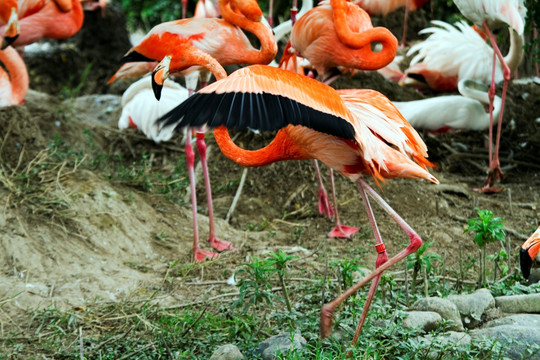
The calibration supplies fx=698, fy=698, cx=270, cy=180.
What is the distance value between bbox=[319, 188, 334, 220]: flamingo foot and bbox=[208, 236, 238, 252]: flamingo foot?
2.95 ft

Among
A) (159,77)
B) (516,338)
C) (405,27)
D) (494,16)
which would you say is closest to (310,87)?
(159,77)

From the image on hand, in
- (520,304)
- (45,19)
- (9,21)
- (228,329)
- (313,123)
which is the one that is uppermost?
(313,123)

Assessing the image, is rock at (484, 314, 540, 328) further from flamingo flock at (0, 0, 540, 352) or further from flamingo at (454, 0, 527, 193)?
flamingo at (454, 0, 527, 193)

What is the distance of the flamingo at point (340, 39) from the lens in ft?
16.9

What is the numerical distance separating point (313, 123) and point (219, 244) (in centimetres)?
227

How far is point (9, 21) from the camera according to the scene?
18.4ft

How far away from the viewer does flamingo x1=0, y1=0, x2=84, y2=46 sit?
22.3 feet

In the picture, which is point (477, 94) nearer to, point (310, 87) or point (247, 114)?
point (310, 87)

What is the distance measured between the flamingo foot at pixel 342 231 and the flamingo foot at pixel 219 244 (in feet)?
2.51

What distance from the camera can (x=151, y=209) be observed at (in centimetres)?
526

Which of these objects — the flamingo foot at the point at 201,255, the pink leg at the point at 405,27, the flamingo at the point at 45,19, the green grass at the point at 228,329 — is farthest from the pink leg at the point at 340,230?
the pink leg at the point at 405,27

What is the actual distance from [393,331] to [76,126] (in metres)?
4.62

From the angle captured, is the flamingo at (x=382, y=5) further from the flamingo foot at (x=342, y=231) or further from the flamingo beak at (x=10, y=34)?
the flamingo beak at (x=10, y=34)

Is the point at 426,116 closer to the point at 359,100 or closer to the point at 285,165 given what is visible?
the point at 285,165
